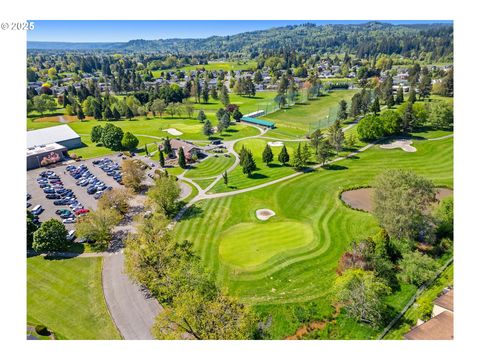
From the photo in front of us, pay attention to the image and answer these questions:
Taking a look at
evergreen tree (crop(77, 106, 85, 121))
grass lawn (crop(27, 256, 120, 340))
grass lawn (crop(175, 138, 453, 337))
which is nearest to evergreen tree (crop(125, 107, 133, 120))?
evergreen tree (crop(77, 106, 85, 121))

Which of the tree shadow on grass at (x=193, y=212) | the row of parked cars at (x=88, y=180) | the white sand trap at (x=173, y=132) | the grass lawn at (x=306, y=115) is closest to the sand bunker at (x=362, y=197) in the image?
the tree shadow on grass at (x=193, y=212)

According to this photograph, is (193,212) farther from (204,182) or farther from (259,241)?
(259,241)

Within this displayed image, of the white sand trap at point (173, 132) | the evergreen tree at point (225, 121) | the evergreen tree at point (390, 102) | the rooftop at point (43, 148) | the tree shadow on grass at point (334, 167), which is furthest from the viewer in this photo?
the evergreen tree at point (390, 102)

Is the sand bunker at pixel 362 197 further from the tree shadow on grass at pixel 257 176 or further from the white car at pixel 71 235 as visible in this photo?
the white car at pixel 71 235

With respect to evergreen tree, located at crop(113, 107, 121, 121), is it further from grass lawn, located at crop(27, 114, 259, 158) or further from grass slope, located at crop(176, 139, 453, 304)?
grass slope, located at crop(176, 139, 453, 304)

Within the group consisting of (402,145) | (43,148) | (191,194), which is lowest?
(191,194)

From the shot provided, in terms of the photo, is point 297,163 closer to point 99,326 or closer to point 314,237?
point 314,237

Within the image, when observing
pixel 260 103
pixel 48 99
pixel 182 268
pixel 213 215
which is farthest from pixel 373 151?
pixel 48 99

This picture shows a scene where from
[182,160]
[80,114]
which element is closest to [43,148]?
[182,160]
